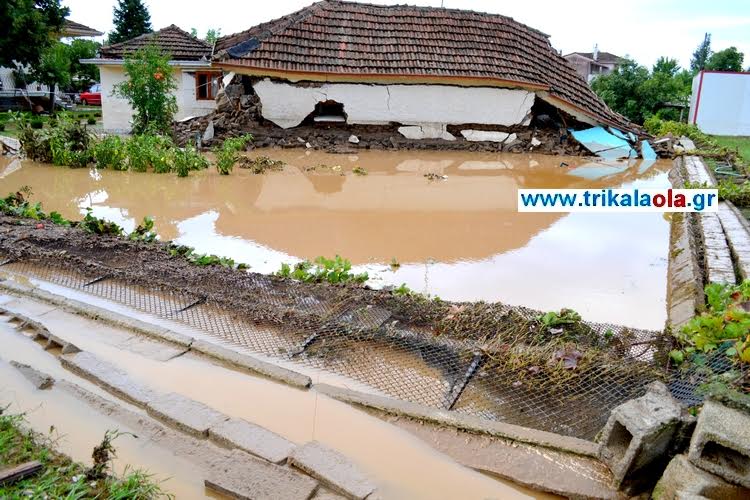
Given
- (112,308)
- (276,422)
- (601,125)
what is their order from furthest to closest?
(601,125), (112,308), (276,422)

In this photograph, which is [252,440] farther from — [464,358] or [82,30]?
[82,30]

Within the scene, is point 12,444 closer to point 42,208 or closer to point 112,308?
point 112,308

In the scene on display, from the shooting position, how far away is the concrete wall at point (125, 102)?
1716 cm

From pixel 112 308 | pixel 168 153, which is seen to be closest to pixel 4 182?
pixel 168 153

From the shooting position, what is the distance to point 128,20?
105 feet

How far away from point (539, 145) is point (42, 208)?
489 inches

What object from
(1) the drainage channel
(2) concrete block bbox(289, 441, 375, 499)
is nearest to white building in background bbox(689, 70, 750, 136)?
(1) the drainage channel

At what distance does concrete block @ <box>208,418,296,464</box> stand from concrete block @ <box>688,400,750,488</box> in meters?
2.03

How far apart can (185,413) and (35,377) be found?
1125mm

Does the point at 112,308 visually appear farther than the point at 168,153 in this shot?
No

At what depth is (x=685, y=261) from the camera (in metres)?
6.28

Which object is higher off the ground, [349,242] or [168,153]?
[168,153]

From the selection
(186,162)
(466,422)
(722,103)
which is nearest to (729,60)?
(722,103)

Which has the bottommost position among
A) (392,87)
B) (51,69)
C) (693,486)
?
(693,486)
